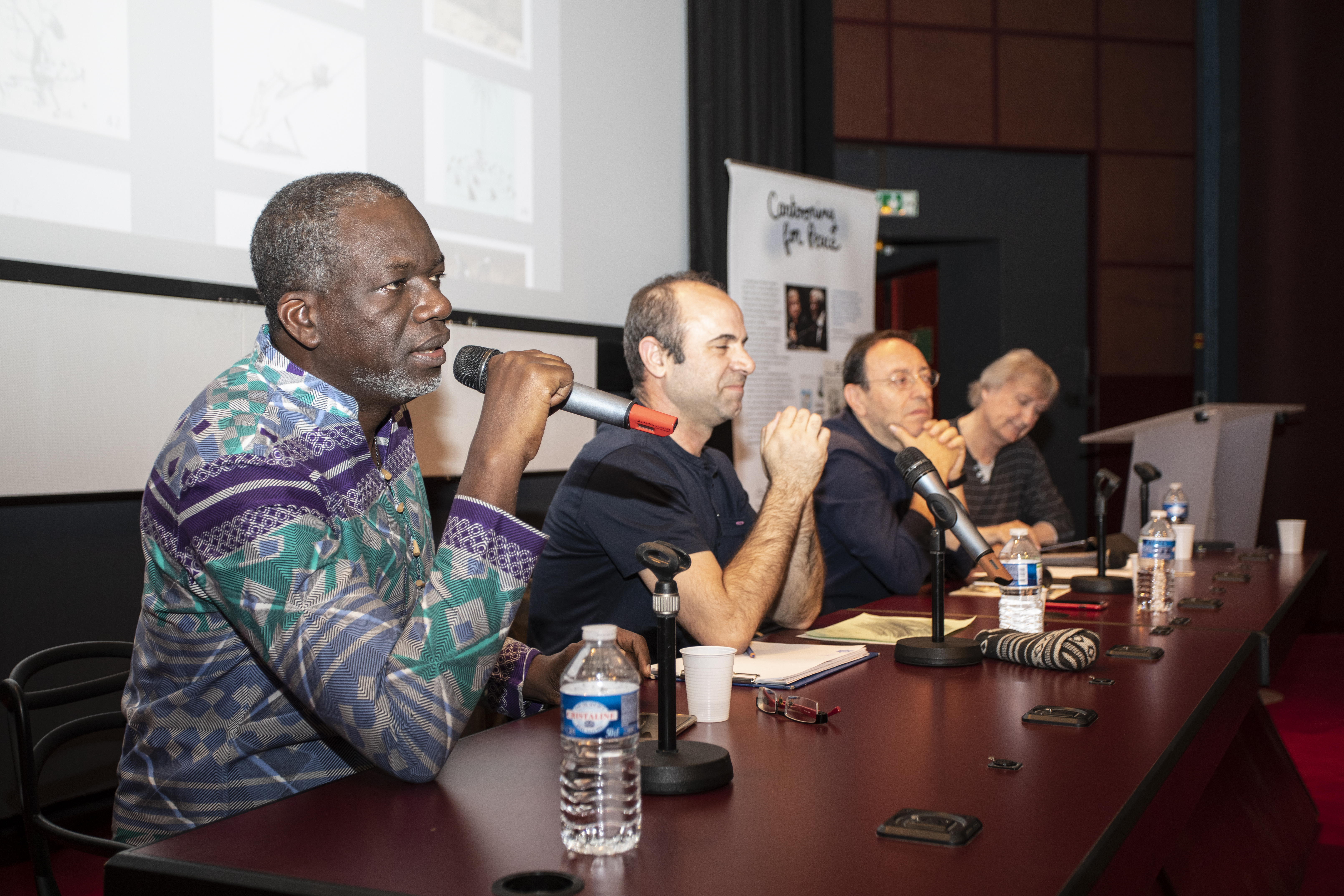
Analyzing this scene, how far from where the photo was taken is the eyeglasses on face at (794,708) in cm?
123

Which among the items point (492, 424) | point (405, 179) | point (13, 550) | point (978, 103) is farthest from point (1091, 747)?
point (978, 103)

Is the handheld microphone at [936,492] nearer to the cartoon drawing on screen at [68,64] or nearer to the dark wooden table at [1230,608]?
the dark wooden table at [1230,608]

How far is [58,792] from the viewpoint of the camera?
2.39 meters

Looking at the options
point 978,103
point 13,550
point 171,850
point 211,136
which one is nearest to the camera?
point 171,850

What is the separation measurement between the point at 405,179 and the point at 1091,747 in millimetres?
2352

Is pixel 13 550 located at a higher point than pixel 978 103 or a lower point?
lower

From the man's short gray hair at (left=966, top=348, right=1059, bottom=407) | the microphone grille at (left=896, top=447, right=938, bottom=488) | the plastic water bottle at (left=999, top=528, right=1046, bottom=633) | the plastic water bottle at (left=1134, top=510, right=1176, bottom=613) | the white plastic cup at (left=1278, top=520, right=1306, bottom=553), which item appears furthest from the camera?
the man's short gray hair at (left=966, top=348, right=1059, bottom=407)

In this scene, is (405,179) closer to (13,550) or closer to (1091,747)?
(13,550)

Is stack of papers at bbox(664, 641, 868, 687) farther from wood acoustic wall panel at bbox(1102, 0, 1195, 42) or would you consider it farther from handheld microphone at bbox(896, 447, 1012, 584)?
wood acoustic wall panel at bbox(1102, 0, 1195, 42)

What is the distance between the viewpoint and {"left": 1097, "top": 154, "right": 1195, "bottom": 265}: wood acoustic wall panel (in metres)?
5.71

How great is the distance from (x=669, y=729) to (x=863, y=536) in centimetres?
158

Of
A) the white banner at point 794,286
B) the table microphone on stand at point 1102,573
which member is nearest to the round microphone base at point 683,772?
the table microphone on stand at point 1102,573

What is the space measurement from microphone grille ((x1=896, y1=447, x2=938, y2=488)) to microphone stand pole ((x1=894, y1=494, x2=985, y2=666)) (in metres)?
0.04

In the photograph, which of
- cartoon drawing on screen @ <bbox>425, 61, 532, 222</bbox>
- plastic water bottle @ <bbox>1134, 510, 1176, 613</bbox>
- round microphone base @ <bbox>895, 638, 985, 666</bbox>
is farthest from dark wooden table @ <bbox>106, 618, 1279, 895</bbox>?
cartoon drawing on screen @ <bbox>425, 61, 532, 222</bbox>
